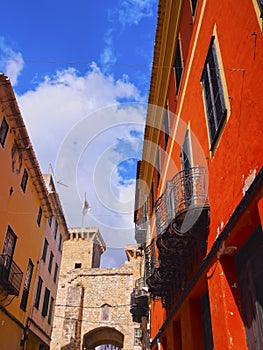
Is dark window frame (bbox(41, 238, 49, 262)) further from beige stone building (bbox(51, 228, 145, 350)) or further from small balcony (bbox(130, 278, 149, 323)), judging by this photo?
beige stone building (bbox(51, 228, 145, 350))

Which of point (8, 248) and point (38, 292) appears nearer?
point (8, 248)

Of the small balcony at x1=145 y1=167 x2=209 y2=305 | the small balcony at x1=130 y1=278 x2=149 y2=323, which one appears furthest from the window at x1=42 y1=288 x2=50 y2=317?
the small balcony at x1=145 y1=167 x2=209 y2=305

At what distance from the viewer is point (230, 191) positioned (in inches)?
212

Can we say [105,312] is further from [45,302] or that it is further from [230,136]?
[230,136]

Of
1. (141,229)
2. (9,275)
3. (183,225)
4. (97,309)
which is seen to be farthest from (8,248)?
(97,309)

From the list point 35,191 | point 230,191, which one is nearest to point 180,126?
point 230,191

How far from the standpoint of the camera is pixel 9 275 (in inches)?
555

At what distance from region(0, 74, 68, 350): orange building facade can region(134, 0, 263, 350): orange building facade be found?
652 cm

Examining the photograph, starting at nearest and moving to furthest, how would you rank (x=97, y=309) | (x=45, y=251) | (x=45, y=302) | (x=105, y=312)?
(x=45, y=302) → (x=45, y=251) → (x=105, y=312) → (x=97, y=309)

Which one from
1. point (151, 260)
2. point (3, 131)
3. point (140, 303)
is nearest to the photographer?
point (151, 260)

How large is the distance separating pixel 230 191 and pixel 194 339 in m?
3.91

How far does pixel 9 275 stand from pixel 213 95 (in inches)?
447

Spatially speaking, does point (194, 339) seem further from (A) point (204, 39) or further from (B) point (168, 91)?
(B) point (168, 91)

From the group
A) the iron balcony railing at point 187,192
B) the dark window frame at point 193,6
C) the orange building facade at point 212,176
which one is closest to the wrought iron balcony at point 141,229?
the orange building facade at point 212,176
